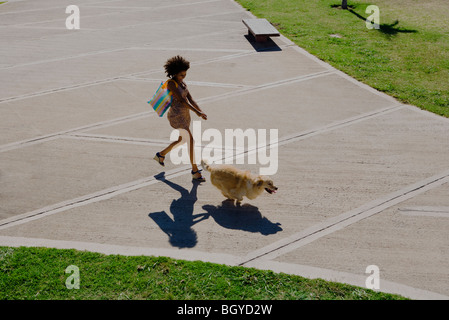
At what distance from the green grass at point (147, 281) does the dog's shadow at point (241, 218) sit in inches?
36.6

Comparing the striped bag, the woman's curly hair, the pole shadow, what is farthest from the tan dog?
the pole shadow

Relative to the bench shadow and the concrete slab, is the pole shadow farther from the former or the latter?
the concrete slab

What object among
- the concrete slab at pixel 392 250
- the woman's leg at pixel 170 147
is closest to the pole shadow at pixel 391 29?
the woman's leg at pixel 170 147

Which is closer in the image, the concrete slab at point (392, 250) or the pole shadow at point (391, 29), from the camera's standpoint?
the concrete slab at point (392, 250)

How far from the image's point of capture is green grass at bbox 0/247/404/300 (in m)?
4.96

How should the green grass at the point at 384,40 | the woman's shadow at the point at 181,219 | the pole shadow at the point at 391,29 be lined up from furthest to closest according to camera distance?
the pole shadow at the point at 391,29, the green grass at the point at 384,40, the woman's shadow at the point at 181,219

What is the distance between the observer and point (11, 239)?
19.6 ft

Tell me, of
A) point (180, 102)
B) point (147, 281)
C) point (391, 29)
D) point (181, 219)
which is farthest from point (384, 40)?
point (147, 281)

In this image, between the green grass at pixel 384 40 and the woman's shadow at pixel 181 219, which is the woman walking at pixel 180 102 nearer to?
the woman's shadow at pixel 181 219

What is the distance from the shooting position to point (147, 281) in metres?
5.14

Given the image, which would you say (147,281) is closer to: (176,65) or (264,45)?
(176,65)

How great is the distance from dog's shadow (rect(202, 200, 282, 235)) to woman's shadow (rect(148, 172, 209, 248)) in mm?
201

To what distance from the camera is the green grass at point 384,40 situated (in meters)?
10.9
